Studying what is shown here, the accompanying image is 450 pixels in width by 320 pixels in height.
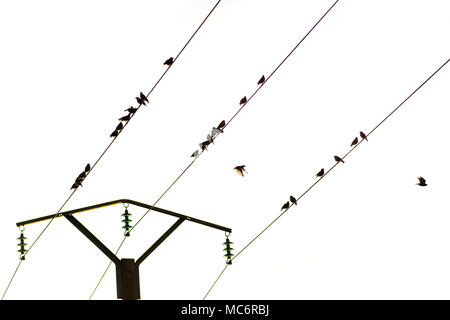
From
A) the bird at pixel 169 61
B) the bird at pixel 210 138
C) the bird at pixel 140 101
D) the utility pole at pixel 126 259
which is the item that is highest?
the bird at pixel 169 61

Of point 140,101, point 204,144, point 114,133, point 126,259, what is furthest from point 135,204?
point 140,101

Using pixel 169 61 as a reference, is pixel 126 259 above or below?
below

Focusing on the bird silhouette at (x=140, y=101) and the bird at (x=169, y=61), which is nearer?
the bird at (x=169, y=61)

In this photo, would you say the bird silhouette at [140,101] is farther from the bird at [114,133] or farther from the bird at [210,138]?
the bird at [210,138]

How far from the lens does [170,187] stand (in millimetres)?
11758

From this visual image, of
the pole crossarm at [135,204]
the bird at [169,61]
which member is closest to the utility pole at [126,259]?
the pole crossarm at [135,204]

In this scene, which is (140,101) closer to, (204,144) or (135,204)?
(204,144)

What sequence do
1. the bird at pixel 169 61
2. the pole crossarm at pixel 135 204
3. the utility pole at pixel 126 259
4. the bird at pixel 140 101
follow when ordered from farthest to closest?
the pole crossarm at pixel 135 204
the utility pole at pixel 126 259
the bird at pixel 140 101
the bird at pixel 169 61

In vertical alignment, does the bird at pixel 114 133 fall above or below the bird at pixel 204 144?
above

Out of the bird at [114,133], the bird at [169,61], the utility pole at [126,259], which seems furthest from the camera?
the bird at [114,133]

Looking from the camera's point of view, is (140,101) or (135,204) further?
(135,204)

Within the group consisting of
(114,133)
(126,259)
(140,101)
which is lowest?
(126,259)
